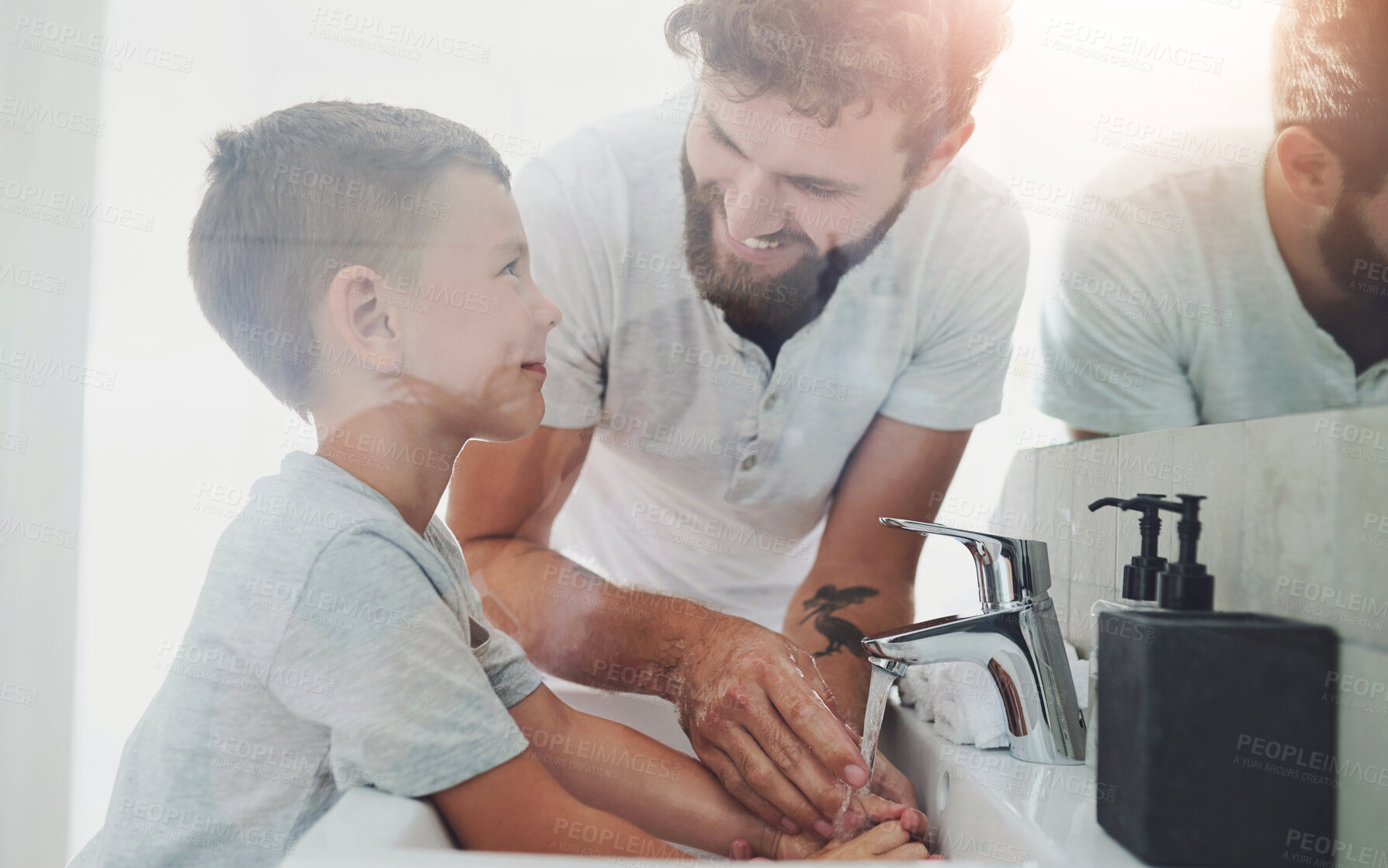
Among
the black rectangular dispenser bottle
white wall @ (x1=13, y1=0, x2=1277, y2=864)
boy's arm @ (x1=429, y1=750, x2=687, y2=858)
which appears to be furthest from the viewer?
white wall @ (x1=13, y1=0, x2=1277, y2=864)

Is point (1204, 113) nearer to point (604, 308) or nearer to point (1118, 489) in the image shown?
point (1118, 489)

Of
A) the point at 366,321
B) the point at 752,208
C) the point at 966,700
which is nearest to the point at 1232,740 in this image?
the point at 966,700

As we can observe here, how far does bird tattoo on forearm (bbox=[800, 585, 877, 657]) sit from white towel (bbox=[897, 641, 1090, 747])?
64 millimetres

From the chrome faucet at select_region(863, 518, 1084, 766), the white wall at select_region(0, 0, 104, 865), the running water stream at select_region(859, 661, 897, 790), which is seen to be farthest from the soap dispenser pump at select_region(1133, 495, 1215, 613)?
the white wall at select_region(0, 0, 104, 865)

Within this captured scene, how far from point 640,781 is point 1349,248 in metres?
0.76

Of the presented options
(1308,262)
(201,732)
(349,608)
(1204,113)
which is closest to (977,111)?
(1204,113)

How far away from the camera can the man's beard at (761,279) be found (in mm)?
815

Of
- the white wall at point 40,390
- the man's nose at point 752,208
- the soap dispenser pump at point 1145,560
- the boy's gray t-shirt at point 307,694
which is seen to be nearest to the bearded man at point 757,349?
the man's nose at point 752,208

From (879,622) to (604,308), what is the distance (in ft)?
1.31

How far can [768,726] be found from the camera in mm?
732

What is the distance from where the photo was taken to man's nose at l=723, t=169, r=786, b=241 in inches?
31.7

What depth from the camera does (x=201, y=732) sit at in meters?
0.69

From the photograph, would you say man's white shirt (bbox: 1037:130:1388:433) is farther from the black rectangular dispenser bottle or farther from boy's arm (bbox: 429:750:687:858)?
boy's arm (bbox: 429:750:687:858)

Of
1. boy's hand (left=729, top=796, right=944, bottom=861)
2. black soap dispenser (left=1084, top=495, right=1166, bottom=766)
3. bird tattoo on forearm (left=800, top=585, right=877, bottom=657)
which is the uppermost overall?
black soap dispenser (left=1084, top=495, right=1166, bottom=766)
